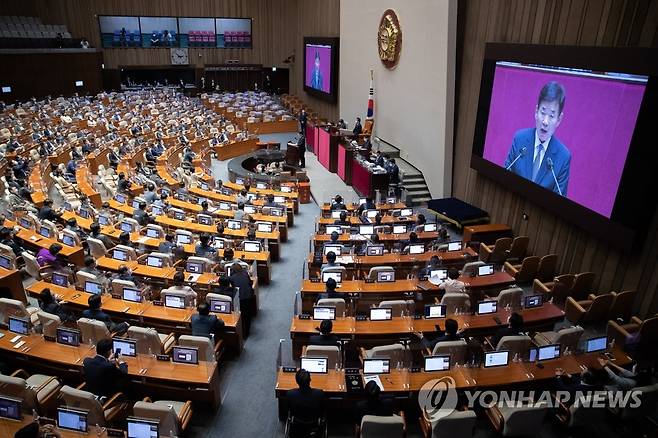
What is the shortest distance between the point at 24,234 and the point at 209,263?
17.2 ft

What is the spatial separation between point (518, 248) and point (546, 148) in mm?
2569

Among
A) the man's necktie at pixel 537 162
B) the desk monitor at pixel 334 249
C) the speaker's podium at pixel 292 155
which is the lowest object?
the speaker's podium at pixel 292 155

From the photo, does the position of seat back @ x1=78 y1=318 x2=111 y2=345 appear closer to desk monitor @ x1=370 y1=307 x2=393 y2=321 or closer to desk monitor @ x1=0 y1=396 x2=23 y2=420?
desk monitor @ x1=0 y1=396 x2=23 y2=420

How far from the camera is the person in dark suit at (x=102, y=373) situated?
661cm

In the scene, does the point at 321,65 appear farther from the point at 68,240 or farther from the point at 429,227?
the point at 68,240

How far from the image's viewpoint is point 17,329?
25.9ft

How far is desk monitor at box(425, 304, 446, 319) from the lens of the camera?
843 centimetres

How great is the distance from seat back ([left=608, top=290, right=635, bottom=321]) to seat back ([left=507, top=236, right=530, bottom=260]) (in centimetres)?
307

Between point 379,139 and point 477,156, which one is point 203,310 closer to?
point 477,156

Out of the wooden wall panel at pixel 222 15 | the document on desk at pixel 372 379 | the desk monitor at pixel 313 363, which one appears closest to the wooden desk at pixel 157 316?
the desk monitor at pixel 313 363

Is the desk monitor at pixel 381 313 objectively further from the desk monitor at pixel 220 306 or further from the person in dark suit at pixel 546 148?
the person in dark suit at pixel 546 148

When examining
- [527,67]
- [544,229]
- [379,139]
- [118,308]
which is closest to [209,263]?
[118,308]

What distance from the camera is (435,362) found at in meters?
7.03

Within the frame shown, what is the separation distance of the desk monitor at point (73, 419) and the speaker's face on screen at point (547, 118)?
10826 millimetres
